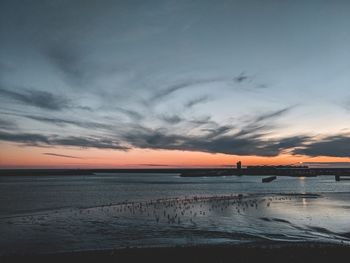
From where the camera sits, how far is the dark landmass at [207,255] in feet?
60.1

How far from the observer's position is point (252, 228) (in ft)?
108

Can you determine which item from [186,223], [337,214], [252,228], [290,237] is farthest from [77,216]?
[337,214]

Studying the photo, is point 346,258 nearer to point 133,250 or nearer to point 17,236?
point 133,250

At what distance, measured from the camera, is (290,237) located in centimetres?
2831

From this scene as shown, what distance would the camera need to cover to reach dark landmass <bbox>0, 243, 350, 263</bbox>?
18312 mm

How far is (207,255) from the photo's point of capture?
19.5 meters

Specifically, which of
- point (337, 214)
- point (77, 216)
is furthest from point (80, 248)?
point (337, 214)

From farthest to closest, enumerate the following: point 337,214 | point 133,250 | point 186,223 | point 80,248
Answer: point 337,214 → point 186,223 → point 80,248 → point 133,250

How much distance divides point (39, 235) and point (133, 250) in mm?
12926

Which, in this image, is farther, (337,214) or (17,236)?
(337,214)

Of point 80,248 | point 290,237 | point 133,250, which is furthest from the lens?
point 290,237

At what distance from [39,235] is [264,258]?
20.3 meters

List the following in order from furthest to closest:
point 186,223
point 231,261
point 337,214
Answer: point 337,214, point 186,223, point 231,261

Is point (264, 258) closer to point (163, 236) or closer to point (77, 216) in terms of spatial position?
point (163, 236)
